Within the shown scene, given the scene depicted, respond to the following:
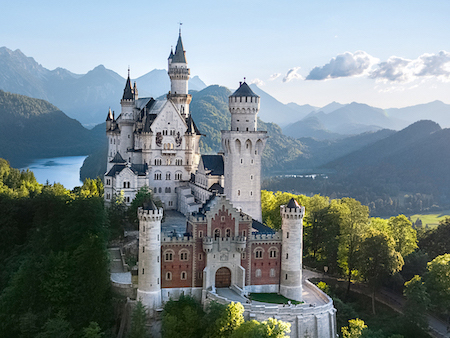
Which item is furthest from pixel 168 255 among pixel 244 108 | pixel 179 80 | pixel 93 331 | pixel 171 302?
pixel 179 80

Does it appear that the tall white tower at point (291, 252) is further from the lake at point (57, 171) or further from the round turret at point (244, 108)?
the lake at point (57, 171)

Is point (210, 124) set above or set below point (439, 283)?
above

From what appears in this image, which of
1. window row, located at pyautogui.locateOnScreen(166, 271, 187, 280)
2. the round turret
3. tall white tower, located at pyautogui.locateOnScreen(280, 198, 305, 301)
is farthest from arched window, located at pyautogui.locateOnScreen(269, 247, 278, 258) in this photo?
the round turret

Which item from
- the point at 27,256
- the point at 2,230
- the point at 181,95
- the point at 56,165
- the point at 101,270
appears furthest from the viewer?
the point at 56,165

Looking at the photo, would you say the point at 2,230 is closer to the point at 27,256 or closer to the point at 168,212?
the point at 27,256

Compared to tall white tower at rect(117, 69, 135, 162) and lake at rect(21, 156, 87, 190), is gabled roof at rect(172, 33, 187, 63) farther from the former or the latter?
lake at rect(21, 156, 87, 190)

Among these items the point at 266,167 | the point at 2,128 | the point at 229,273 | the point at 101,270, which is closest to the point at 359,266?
the point at 229,273

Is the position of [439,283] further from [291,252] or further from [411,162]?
[411,162]
